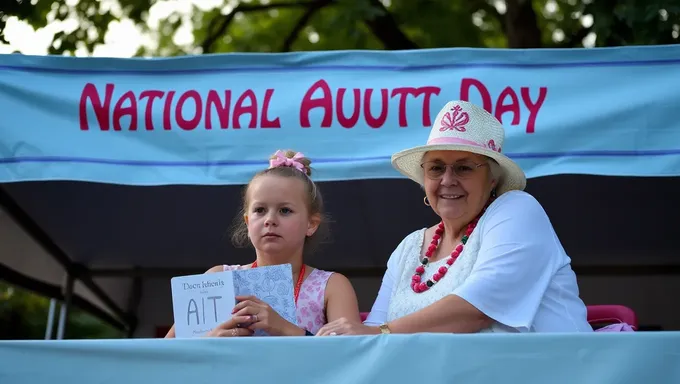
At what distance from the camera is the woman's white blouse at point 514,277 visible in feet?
8.60

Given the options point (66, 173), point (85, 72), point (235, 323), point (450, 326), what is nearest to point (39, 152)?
point (66, 173)

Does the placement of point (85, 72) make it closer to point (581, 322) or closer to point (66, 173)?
point (66, 173)

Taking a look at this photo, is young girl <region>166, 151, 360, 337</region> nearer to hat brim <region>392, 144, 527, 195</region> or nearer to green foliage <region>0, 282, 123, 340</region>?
hat brim <region>392, 144, 527, 195</region>

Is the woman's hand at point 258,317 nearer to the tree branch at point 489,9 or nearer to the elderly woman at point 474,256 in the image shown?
the elderly woman at point 474,256

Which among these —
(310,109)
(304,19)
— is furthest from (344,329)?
(304,19)

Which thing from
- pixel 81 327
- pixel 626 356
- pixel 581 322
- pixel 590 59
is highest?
pixel 81 327

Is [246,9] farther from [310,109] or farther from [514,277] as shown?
[514,277]

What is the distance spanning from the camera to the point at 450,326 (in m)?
2.60

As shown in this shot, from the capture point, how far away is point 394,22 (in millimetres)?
6977

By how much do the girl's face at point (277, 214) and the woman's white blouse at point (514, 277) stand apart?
1.38 ft

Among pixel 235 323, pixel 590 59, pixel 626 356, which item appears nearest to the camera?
pixel 626 356

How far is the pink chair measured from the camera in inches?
121

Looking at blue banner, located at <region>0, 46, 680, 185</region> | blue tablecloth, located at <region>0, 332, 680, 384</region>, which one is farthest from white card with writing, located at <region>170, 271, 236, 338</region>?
blue banner, located at <region>0, 46, 680, 185</region>

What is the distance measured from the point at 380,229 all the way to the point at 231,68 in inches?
68.9
